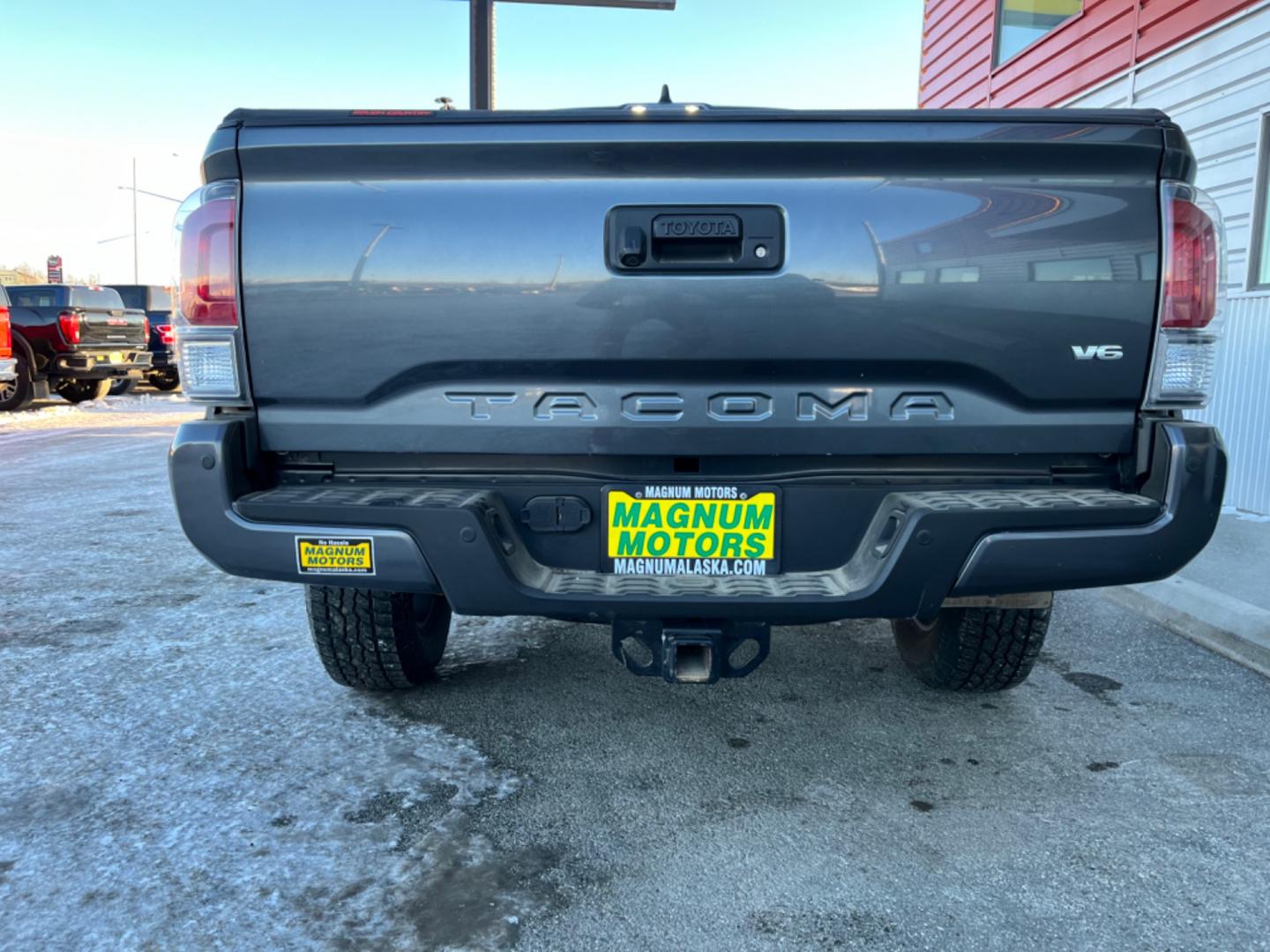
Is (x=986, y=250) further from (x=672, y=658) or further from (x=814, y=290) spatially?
(x=672, y=658)

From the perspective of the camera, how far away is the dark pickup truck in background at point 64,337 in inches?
550

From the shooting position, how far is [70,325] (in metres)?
14.0

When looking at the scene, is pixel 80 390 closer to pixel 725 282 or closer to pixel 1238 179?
pixel 1238 179

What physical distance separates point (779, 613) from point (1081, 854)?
927 mm

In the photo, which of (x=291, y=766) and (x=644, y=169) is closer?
(x=644, y=169)

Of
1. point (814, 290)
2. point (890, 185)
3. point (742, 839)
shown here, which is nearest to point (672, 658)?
point (742, 839)

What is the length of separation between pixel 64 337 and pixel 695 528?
48.3 feet

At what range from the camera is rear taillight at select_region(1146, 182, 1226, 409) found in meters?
2.14

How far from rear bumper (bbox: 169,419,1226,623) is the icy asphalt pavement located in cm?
58

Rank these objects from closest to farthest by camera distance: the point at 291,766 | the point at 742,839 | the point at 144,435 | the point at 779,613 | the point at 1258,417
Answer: the point at 779,613
the point at 742,839
the point at 291,766
the point at 1258,417
the point at 144,435

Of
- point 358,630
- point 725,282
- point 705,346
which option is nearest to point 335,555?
point 358,630

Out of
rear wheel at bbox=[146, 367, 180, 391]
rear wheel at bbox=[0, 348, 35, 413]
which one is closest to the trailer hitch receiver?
rear wheel at bbox=[0, 348, 35, 413]

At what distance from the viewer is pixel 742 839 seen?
7.50 ft

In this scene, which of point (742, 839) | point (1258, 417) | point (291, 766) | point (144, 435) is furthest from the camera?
point (144, 435)
